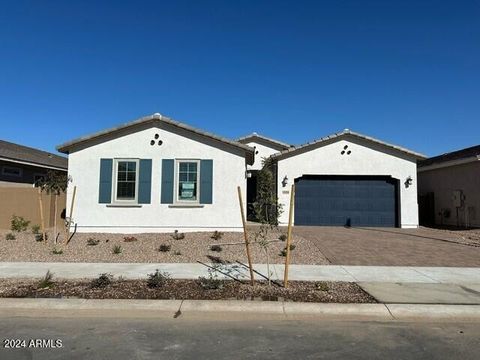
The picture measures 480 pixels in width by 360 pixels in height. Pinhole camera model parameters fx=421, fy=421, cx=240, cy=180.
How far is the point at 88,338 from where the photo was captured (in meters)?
5.32

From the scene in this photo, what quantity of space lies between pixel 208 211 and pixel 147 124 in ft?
13.0

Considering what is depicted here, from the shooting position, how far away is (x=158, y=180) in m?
15.4

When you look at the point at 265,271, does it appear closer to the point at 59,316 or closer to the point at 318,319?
the point at 318,319

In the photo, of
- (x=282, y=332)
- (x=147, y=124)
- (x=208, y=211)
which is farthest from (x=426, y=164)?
(x=282, y=332)

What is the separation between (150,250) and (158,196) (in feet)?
11.9

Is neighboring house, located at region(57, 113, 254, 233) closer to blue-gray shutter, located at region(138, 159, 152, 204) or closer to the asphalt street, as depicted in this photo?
blue-gray shutter, located at region(138, 159, 152, 204)

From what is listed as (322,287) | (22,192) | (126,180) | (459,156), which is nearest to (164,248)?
(126,180)

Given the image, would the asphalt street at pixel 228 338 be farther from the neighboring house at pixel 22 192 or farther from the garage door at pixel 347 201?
the garage door at pixel 347 201

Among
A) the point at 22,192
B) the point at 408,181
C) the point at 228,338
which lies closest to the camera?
the point at 228,338

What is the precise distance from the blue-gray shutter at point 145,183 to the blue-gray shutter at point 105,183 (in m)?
1.09

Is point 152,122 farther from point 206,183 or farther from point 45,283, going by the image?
point 45,283

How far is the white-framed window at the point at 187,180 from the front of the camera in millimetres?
15422

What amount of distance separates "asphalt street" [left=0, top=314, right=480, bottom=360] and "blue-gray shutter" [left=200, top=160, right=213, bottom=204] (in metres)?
9.06

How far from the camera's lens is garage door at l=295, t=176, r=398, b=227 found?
1978cm
